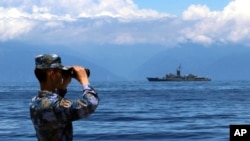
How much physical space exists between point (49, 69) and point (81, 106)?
514 mm

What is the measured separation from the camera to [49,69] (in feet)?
21.0

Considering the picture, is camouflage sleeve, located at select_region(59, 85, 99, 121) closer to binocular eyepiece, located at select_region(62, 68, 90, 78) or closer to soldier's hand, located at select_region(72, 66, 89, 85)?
soldier's hand, located at select_region(72, 66, 89, 85)

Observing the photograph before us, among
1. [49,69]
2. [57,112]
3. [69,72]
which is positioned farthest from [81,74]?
[57,112]

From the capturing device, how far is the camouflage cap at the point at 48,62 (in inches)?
252

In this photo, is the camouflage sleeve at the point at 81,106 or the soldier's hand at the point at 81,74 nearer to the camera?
the camouflage sleeve at the point at 81,106

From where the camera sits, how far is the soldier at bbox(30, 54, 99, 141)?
6.28 m

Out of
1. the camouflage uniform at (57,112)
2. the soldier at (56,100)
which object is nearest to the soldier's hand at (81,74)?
the soldier at (56,100)

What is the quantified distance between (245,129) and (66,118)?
221 centimetres

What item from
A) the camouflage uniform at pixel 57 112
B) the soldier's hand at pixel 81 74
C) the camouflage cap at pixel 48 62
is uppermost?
the camouflage cap at pixel 48 62

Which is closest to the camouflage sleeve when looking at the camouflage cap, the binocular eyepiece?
the binocular eyepiece

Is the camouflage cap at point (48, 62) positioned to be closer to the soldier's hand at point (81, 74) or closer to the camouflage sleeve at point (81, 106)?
the soldier's hand at point (81, 74)

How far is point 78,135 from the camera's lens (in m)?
28.5

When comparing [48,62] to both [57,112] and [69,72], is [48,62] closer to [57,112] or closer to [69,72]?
[69,72]

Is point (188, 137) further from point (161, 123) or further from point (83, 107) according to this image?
point (83, 107)
